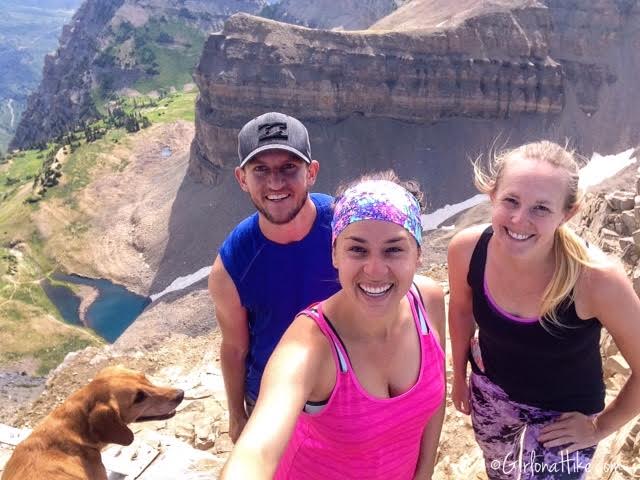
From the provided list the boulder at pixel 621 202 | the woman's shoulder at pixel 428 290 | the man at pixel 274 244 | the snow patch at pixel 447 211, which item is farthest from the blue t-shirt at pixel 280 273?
the snow patch at pixel 447 211

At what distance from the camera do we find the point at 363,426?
12.8 ft

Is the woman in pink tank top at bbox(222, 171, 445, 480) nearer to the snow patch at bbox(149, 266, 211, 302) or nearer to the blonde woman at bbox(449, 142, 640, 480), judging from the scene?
the blonde woman at bbox(449, 142, 640, 480)

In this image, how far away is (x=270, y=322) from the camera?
5.65m

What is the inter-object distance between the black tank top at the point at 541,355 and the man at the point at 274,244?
1.50m

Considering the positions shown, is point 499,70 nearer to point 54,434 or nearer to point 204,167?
point 204,167

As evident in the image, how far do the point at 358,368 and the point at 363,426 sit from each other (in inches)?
16.0

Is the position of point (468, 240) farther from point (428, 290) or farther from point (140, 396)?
point (140, 396)

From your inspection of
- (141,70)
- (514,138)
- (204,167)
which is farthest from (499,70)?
(141,70)

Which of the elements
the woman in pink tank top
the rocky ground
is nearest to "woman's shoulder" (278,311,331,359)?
the woman in pink tank top

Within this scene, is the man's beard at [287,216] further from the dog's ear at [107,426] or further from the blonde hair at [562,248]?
the dog's ear at [107,426]

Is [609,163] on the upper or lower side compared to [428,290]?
upper

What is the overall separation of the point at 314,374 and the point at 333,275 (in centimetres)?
183

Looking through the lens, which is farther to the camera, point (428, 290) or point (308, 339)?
point (428, 290)

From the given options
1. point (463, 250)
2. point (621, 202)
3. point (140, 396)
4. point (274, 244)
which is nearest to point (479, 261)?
point (463, 250)
